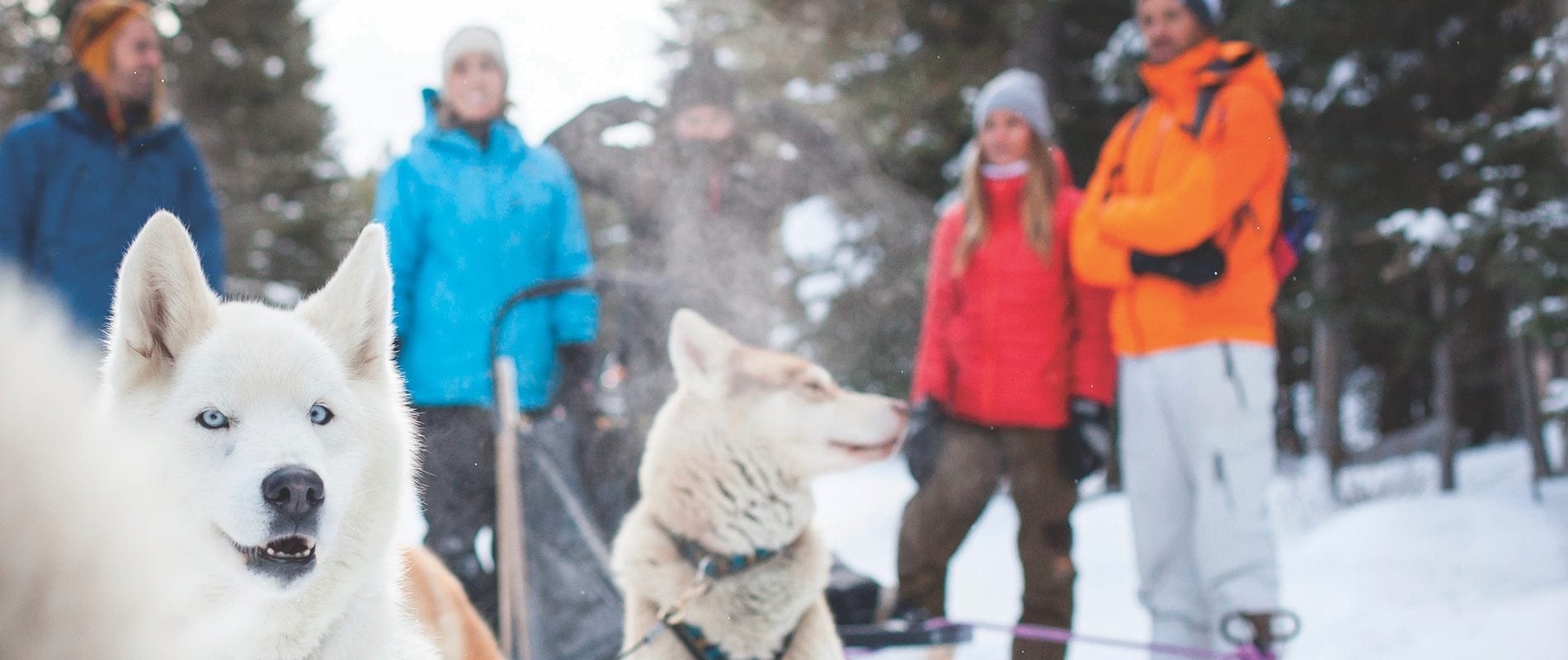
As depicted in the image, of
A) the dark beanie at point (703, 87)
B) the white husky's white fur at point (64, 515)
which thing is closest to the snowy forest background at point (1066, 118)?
the dark beanie at point (703, 87)

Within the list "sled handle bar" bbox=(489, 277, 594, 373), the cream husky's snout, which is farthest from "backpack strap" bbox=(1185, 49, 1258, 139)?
"sled handle bar" bbox=(489, 277, 594, 373)

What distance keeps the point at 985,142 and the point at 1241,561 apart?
4.34ft

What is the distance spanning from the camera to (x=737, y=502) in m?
1.90

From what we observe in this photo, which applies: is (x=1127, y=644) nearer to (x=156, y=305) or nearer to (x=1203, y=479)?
(x=1203, y=479)

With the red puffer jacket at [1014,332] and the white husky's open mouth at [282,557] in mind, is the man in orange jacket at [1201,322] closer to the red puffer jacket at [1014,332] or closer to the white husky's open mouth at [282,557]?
the red puffer jacket at [1014,332]

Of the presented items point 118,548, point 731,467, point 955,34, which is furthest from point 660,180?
point 955,34

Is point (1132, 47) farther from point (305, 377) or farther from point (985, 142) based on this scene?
point (305, 377)

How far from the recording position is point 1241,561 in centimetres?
254

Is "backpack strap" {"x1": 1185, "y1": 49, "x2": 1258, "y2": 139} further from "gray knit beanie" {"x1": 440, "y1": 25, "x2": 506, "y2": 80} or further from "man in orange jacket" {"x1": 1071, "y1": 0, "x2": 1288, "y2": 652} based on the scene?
"gray knit beanie" {"x1": 440, "y1": 25, "x2": 506, "y2": 80}

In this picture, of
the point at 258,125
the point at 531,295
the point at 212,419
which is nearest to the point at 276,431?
the point at 212,419

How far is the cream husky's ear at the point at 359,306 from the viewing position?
35.6 inches

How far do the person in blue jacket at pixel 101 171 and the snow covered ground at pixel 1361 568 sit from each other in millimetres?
1286

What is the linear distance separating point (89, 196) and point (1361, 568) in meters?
5.81

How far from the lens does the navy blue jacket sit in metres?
1.32
